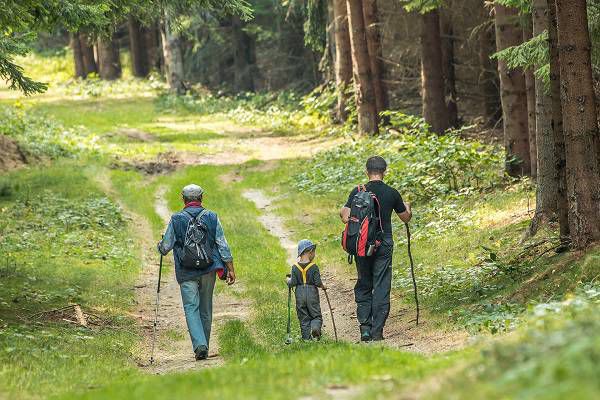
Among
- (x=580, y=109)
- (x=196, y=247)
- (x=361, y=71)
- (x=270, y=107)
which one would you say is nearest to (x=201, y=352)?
(x=196, y=247)

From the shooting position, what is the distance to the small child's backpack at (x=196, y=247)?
11523mm

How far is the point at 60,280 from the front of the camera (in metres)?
16.8

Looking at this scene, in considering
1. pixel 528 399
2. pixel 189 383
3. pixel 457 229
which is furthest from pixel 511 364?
pixel 457 229

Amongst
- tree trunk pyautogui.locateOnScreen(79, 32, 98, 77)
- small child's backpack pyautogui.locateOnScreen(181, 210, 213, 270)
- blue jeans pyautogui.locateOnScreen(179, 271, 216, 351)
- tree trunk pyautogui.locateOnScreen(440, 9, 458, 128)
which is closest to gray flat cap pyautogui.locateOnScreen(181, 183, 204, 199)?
small child's backpack pyautogui.locateOnScreen(181, 210, 213, 270)

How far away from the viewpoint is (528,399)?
16.9 ft

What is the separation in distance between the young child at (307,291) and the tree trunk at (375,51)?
20.2 meters

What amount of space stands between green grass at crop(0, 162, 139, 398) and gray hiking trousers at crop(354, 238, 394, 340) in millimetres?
2720

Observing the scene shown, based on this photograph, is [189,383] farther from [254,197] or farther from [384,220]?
[254,197]

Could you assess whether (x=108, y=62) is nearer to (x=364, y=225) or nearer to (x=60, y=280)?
(x=60, y=280)

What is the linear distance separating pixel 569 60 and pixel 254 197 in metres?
15.4

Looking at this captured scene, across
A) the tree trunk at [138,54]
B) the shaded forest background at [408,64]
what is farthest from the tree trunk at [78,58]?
the tree trunk at [138,54]

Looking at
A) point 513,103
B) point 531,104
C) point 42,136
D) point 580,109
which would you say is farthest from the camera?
point 42,136

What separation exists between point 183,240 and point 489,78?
1911cm

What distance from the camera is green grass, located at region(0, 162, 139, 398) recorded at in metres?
10.3
